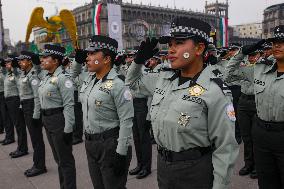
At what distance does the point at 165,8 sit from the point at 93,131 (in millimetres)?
88662

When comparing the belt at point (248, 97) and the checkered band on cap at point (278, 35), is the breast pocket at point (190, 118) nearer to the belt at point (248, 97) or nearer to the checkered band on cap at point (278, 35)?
the checkered band on cap at point (278, 35)

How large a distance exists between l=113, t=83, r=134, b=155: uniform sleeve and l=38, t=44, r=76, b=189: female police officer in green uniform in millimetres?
1248

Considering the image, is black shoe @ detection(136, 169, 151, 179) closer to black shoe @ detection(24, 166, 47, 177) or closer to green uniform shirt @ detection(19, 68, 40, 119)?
black shoe @ detection(24, 166, 47, 177)

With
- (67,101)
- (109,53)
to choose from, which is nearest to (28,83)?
(67,101)

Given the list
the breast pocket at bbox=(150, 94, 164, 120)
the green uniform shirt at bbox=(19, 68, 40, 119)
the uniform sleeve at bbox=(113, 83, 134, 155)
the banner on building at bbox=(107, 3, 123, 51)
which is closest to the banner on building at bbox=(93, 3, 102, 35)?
the banner on building at bbox=(107, 3, 123, 51)

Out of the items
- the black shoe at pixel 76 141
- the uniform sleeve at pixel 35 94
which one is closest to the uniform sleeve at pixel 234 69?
the uniform sleeve at pixel 35 94

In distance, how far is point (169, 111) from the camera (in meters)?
2.35

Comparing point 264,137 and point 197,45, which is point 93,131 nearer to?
point 197,45

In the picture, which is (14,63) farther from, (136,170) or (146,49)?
(146,49)

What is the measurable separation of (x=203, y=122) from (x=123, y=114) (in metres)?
1.39

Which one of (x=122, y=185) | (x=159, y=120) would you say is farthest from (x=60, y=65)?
(x=159, y=120)

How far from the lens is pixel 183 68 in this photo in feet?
7.98

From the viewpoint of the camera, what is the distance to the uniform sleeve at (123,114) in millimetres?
3422

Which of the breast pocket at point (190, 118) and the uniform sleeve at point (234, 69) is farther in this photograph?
the uniform sleeve at point (234, 69)
